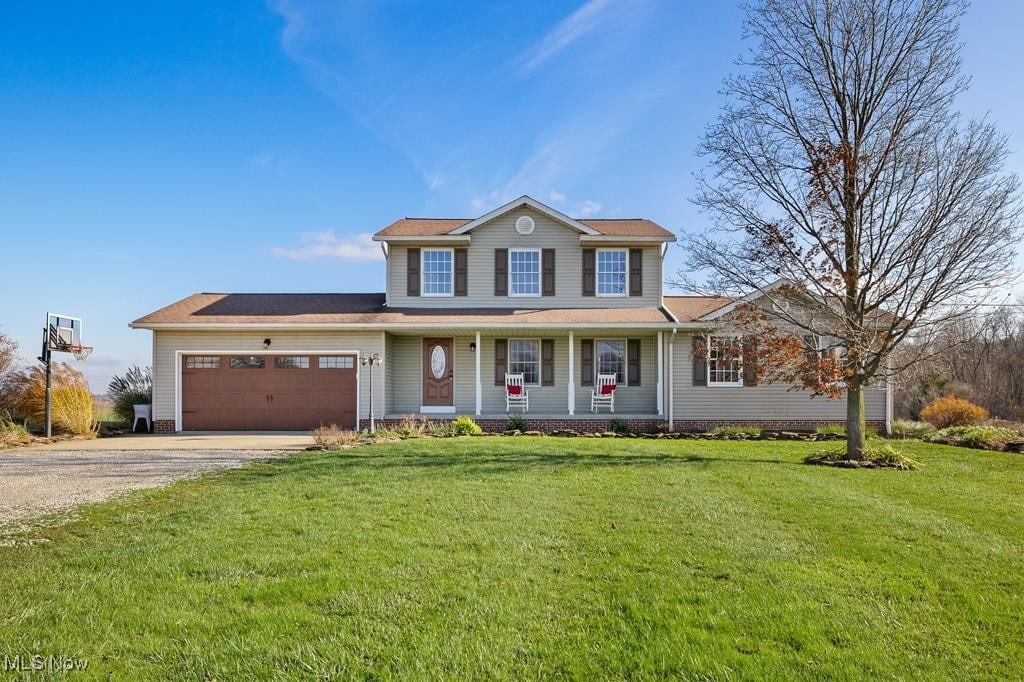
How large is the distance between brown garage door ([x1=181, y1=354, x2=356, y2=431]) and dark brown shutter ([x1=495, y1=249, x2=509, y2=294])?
4.98 m

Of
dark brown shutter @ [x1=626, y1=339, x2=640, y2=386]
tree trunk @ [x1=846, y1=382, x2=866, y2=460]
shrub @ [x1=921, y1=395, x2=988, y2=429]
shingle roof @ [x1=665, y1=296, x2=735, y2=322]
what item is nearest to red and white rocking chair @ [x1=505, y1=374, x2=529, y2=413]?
dark brown shutter @ [x1=626, y1=339, x2=640, y2=386]

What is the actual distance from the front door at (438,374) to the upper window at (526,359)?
1.80 metres

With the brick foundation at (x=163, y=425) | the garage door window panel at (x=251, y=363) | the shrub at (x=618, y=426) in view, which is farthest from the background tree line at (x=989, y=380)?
the brick foundation at (x=163, y=425)

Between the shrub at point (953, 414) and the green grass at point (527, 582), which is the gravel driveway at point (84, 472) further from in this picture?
the shrub at point (953, 414)

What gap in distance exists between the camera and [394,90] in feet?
44.5

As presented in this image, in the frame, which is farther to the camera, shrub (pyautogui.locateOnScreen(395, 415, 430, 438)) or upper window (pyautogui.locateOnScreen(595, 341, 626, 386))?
upper window (pyautogui.locateOnScreen(595, 341, 626, 386))

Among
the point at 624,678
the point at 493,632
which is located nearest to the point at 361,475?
the point at 493,632

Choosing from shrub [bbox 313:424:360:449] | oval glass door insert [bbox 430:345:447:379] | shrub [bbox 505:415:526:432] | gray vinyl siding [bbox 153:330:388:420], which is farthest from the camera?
oval glass door insert [bbox 430:345:447:379]

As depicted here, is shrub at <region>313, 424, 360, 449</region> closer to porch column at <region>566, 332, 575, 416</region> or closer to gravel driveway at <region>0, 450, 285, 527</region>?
gravel driveway at <region>0, 450, 285, 527</region>

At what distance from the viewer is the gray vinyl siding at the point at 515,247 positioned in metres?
17.0

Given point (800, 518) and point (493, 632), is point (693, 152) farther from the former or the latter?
point (493, 632)

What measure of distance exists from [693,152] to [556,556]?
938 centimetres

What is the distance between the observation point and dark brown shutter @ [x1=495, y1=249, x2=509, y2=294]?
1703cm

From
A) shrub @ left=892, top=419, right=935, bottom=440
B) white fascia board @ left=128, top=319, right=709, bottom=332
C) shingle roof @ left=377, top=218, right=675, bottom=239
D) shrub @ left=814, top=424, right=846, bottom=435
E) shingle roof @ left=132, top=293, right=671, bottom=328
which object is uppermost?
shingle roof @ left=377, top=218, right=675, bottom=239
